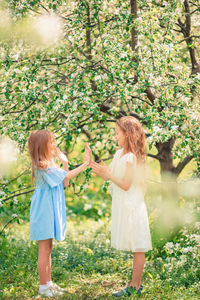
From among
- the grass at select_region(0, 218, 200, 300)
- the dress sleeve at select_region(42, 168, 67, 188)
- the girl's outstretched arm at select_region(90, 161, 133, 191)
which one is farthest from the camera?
the grass at select_region(0, 218, 200, 300)

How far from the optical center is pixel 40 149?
3328 mm

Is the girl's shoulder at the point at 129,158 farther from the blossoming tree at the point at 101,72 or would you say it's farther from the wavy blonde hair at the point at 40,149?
the wavy blonde hair at the point at 40,149

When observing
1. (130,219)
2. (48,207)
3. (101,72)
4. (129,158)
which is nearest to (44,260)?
(48,207)

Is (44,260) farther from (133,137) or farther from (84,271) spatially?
(133,137)

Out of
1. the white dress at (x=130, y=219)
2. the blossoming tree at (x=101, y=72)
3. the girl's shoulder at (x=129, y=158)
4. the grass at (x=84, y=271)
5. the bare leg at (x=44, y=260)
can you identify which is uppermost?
the blossoming tree at (x=101, y=72)

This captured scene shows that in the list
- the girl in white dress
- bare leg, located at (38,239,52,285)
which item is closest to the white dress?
the girl in white dress

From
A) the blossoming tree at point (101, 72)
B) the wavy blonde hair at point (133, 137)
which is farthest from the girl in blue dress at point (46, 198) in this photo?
the wavy blonde hair at point (133, 137)

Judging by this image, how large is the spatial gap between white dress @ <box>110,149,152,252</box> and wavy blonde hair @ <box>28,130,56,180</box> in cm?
61

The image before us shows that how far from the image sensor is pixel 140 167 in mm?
3264

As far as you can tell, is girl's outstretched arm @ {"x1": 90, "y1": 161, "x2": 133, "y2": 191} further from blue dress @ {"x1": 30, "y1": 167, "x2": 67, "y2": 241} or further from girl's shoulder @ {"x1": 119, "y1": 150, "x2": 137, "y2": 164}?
blue dress @ {"x1": 30, "y1": 167, "x2": 67, "y2": 241}

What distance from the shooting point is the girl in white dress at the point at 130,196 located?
3.17 metres

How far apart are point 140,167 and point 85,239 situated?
2327 mm

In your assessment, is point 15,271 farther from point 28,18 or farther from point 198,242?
point 28,18

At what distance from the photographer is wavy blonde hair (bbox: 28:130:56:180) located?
10.9ft
